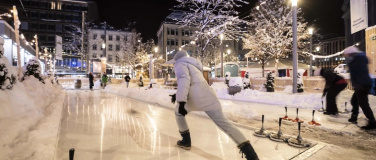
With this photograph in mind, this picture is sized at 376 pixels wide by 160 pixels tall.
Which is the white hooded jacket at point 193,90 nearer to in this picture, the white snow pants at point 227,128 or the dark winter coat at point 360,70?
the white snow pants at point 227,128

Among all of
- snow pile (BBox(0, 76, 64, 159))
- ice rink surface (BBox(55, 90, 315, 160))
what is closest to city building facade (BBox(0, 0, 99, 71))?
snow pile (BBox(0, 76, 64, 159))

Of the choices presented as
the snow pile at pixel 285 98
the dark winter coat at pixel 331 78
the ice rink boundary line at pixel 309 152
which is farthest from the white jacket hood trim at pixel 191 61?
the snow pile at pixel 285 98

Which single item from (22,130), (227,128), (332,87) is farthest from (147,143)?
(332,87)

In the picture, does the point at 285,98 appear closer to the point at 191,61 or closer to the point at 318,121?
the point at 318,121

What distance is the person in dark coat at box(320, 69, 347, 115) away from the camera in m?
6.52

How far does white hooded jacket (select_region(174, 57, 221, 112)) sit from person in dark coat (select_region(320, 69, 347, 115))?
16.8 ft

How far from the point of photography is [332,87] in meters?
6.59

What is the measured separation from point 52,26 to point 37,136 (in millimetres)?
76523

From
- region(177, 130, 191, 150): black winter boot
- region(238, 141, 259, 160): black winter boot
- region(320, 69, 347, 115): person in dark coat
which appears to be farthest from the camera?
region(320, 69, 347, 115): person in dark coat

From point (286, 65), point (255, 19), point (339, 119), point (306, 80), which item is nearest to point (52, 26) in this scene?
point (255, 19)

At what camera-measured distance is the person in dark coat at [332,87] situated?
6.52m

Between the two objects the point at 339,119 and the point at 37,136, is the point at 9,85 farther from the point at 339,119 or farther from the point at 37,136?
the point at 339,119

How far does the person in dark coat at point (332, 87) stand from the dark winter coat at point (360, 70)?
145 cm

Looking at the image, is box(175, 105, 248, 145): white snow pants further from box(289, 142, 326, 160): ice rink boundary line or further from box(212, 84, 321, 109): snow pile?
box(212, 84, 321, 109): snow pile
